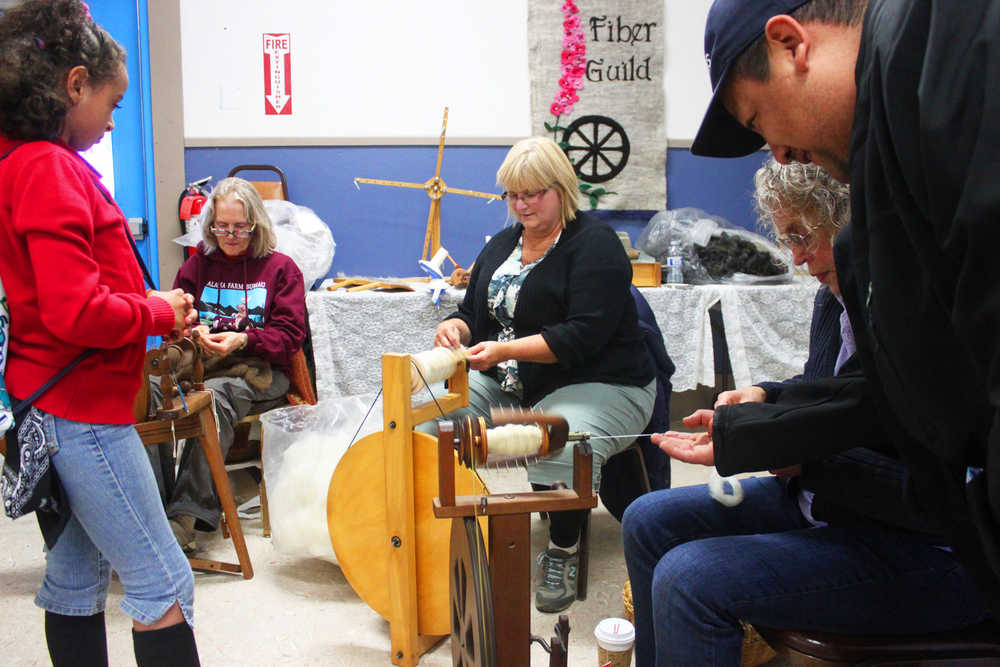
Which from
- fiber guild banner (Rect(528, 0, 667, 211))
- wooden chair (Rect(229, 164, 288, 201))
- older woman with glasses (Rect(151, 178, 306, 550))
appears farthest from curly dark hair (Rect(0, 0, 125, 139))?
fiber guild banner (Rect(528, 0, 667, 211))

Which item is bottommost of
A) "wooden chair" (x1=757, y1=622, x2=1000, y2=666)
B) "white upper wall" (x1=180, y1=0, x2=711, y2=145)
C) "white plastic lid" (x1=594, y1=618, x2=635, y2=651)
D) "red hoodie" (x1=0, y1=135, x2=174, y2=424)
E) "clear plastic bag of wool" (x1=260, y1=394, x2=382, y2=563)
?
"white plastic lid" (x1=594, y1=618, x2=635, y2=651)

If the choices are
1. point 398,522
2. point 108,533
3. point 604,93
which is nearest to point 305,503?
point 398,522

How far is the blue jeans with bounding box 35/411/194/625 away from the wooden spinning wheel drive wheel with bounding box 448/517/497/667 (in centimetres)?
49

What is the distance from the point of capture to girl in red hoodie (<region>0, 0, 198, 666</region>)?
1188 mm

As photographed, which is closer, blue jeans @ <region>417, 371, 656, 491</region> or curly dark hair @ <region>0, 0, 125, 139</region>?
curly dark hair @ <region>0, 0, 125, 139</region>

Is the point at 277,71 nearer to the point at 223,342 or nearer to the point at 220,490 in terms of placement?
the point at 223,342

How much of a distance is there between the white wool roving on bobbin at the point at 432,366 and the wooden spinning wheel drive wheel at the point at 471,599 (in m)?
0.49

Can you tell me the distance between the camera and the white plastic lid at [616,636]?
1.70 m

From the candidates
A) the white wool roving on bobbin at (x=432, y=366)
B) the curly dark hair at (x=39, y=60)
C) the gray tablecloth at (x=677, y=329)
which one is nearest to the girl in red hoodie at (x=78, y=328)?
the curly dark hair at (x=39, y=60)

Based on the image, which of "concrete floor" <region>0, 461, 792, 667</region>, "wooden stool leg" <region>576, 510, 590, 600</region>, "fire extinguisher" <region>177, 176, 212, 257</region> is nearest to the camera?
"concrete floor" <region>0, 461, 792, 667</region>

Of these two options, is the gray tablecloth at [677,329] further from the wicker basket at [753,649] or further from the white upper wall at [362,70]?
the wicker basket at [753,649]

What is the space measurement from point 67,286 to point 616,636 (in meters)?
1.32

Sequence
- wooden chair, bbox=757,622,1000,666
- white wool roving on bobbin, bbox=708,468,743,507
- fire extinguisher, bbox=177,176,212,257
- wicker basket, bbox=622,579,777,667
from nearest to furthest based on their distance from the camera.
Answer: wooden chair, bbox=757,622,1000,666
white wool roving on bobbin, bbox=708,468,743,507
wicker basket, bbox=622,579,777,667
fire extinguisher, bbox=177,176,212,257

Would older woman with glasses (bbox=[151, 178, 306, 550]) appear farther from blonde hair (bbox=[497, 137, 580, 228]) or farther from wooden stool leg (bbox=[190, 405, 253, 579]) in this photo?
blonde hair (bbox=[497, 137, 580, 228])
